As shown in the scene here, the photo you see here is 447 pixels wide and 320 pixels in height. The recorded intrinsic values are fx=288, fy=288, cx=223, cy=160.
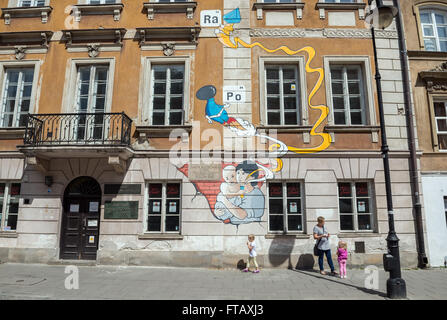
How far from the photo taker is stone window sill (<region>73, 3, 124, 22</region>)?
10.9 metres

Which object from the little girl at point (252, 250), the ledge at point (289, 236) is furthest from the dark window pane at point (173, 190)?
the ledge at point (289, 236)

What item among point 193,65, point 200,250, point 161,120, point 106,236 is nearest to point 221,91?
point 193,65

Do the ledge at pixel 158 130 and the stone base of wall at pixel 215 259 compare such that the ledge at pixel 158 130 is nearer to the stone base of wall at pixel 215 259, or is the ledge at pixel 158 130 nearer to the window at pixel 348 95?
the stone base of wall at pixel 215 259

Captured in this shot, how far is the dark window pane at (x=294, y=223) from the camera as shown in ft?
31.4

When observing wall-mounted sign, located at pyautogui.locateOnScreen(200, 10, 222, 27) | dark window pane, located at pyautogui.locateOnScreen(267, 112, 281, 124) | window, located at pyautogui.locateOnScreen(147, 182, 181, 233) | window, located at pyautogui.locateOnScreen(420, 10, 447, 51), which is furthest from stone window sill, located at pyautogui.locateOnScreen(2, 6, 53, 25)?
window, located at pyautogui.locateOnScreen(420, 10, 447, 51)

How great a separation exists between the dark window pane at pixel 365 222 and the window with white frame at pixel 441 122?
12.2 ft

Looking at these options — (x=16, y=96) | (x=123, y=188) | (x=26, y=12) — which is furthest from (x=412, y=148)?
(x=26, y=12)

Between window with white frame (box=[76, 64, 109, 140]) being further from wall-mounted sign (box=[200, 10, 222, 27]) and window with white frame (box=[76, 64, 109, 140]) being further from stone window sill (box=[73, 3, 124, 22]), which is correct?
wall-mounted sign (box=[200, 10, 222, 27])

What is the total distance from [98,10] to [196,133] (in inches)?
246

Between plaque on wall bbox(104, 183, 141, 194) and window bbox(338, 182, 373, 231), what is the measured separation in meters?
6.86

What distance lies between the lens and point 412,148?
9.79 m

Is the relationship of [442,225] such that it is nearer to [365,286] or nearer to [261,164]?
[365,286]

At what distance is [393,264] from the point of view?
6.30 m

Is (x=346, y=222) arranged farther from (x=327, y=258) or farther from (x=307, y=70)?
(x=307, y=70)
